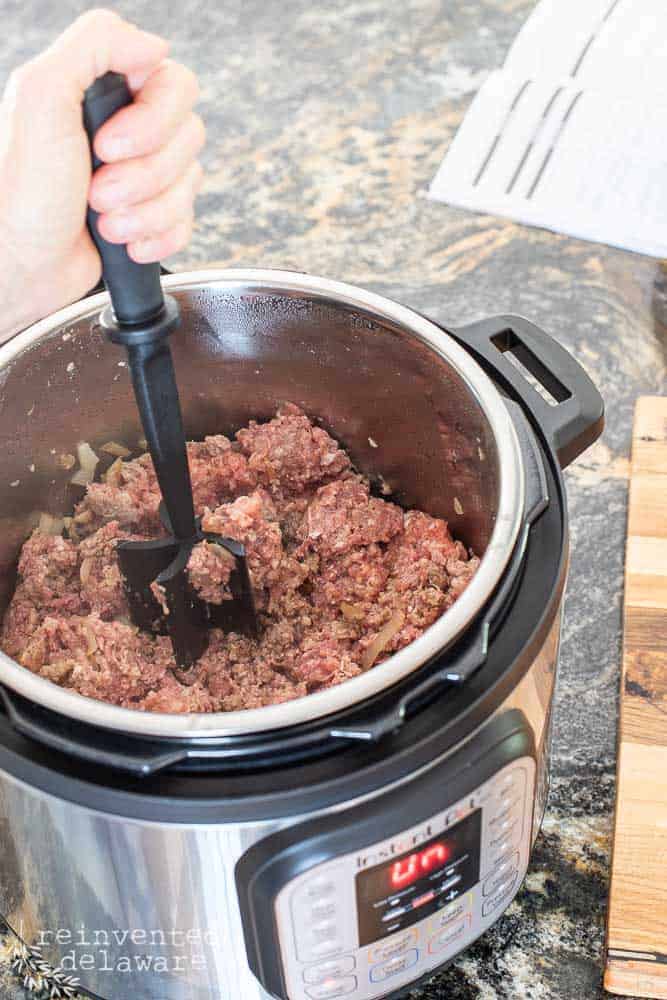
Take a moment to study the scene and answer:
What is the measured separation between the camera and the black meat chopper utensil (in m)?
0.76

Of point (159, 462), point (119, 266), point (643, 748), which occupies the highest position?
point (119, 266)

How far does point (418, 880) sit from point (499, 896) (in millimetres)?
145

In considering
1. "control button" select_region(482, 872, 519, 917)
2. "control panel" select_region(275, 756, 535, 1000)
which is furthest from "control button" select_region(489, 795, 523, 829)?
"control button" select_region(482, 872, 519, 917)

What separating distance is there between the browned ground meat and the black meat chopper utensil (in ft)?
0.05

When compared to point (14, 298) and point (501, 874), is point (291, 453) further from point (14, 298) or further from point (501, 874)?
point (501, 874)

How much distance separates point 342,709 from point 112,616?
15.7 inches

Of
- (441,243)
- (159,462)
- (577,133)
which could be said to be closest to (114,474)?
(159,462)

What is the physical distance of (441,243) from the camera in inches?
65.7

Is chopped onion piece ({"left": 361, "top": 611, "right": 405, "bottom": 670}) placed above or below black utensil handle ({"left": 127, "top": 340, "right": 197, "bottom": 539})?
below

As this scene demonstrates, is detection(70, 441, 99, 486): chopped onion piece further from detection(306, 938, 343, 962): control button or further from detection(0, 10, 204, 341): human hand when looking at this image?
detection(306, 938, 343, 962): control button

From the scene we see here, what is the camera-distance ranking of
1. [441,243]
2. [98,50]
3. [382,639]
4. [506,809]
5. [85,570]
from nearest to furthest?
[98,50] → [506,809] → [382,639] → [85,570] → [441,243]

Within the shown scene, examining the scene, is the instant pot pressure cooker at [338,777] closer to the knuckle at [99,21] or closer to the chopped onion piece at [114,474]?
the chopped onion piece at [114,474]

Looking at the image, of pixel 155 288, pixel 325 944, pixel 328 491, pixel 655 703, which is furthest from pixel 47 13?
pixel 325 944

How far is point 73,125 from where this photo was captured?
0.75 metres
